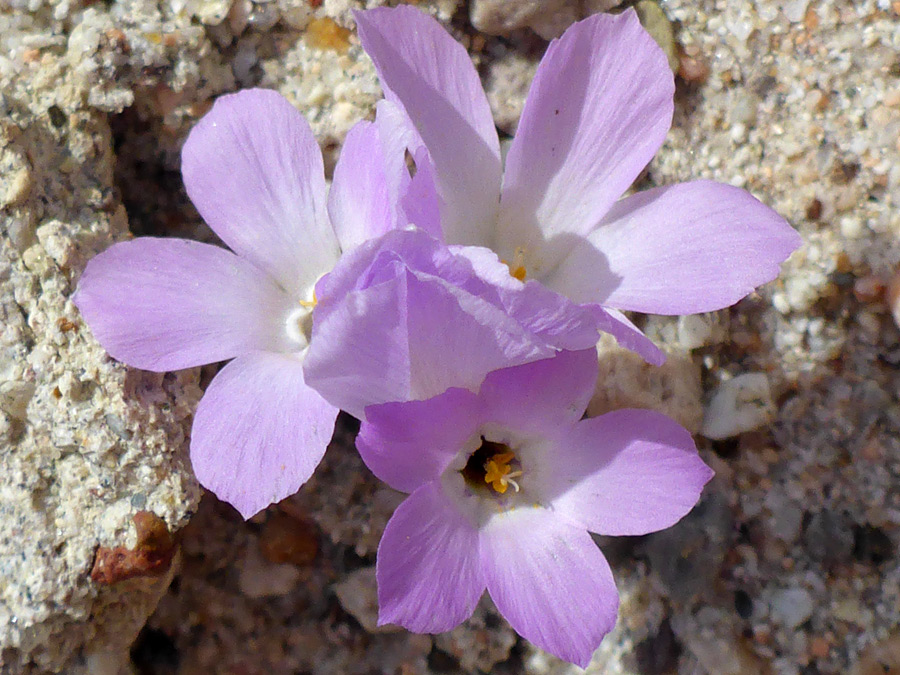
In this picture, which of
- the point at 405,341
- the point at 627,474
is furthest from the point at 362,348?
the point at 627,474

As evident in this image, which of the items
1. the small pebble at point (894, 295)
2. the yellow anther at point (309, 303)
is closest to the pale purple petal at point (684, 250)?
the yellow anther at point (309, 303)

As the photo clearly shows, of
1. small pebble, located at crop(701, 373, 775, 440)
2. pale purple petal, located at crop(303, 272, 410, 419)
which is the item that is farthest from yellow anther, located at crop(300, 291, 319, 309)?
small pebble, located at crop(701, 373, 775, 440)

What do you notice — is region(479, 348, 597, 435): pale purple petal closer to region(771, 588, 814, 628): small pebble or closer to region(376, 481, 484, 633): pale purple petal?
→ region(376, 481, 484, 633): pale purple petal

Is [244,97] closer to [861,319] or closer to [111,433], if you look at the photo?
[111,433]

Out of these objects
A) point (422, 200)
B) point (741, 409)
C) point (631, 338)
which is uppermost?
point (422, 200)

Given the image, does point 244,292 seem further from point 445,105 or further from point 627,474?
point 627,474

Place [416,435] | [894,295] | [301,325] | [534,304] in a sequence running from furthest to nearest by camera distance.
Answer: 1. [894,295]
2. [301,325]
3. [416,435]
4. [534,304]

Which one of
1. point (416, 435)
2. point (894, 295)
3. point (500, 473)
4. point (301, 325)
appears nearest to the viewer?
point (416, 435)
